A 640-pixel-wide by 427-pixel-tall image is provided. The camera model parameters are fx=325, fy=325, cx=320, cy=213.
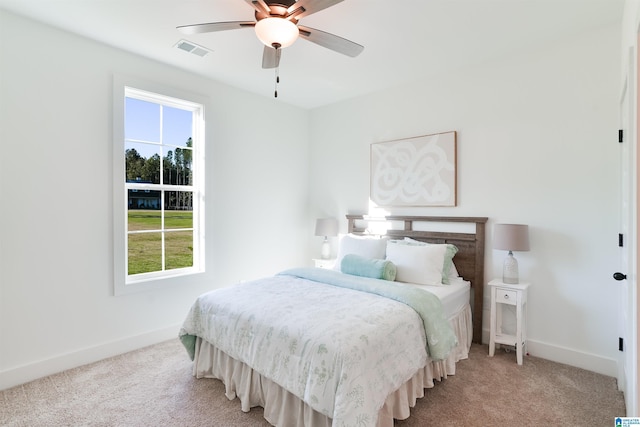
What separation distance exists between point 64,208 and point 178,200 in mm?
1012

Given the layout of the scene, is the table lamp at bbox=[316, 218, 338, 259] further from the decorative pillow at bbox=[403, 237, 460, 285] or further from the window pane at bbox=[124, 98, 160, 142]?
the window pane at bbox=[124, 98, 160, 142]

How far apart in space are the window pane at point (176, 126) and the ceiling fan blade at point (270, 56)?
148 centimetres

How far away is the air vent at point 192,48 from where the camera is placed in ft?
9.27

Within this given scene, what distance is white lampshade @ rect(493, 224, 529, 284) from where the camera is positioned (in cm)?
277

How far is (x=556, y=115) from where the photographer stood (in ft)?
9.20

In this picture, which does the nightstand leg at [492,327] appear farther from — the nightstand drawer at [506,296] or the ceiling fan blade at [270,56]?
the ceiling fan blade at [270,56]

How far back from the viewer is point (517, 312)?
8.95 ft

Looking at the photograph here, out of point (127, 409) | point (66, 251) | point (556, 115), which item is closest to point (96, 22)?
point (66, 251)

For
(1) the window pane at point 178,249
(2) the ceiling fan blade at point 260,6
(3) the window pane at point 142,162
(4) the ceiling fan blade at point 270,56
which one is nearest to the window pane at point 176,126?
(3) the window pane at point 142,162

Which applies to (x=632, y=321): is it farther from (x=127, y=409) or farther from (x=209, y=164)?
(x=209, y=164)

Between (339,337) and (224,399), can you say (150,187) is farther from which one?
(339,337)

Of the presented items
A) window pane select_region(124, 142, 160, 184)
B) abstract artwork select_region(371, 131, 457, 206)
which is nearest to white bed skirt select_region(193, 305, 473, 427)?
abstract artwork select_region(371, 131, 457, 206)

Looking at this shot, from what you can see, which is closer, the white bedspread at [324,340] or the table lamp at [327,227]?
the white bedspread at [324,340]

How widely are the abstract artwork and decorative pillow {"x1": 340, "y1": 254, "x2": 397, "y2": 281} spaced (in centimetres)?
100
